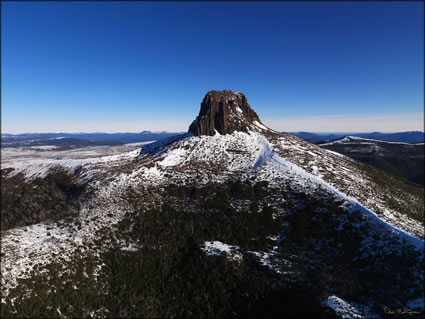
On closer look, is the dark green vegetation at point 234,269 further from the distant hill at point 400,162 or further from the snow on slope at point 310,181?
the distant hill at point 400,162

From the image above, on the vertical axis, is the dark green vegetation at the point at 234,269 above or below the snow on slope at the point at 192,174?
below

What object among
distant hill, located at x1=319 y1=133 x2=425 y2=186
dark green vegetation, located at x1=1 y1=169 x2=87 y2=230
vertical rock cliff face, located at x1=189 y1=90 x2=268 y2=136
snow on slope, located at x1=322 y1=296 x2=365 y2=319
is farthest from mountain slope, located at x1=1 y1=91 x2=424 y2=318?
distant hill, located at x1=319 y1=133 x2=425 y2=186

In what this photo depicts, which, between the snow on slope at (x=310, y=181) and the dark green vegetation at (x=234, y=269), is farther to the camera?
the snow on slope at (x=310, y=181)

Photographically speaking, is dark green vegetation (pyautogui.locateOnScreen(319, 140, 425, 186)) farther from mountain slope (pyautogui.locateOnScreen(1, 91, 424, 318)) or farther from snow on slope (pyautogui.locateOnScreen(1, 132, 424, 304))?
snow on slope (pyautogui.locateOnScreen(1, 132, 424, 304))

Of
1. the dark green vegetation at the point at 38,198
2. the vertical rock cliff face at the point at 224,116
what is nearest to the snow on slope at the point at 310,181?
the vertical rock cliff face at the point at 224,116

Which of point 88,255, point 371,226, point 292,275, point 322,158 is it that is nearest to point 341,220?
point 371,226

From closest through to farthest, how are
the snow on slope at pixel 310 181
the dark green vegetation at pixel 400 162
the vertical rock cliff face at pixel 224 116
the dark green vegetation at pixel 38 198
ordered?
the snow on slope at pixel 310 181 < the dark green vegetation at pixel 38 198 < the vertical rock cliff face at pixel 224 116 < the dark green vegetation at pixel 400 162

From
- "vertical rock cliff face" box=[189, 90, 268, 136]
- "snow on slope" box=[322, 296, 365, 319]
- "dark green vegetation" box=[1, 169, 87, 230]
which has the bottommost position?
"snow on slope" box=[322, 296, 365, 319]

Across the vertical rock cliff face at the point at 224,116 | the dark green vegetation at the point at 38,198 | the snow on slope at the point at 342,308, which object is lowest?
the snow on slope at the point at 342,308
